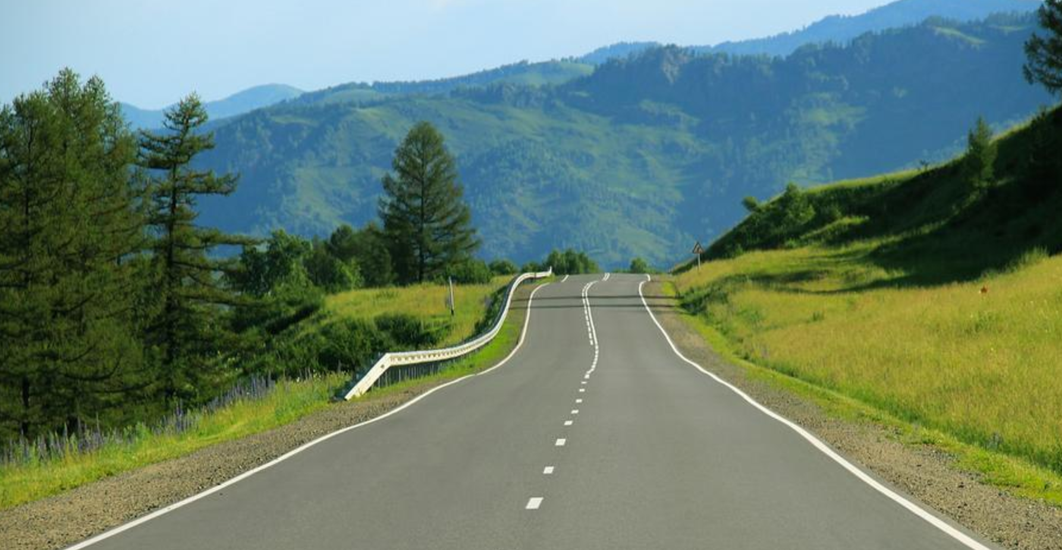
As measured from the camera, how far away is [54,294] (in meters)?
39.5

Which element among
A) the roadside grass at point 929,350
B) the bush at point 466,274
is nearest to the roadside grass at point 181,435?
the roadside grass at point 929,350

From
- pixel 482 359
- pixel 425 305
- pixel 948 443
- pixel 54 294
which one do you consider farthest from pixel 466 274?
pixel 948 443

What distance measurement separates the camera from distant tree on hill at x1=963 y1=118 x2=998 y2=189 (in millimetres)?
80562

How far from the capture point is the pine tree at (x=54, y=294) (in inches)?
1494

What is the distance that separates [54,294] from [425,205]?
248 ft

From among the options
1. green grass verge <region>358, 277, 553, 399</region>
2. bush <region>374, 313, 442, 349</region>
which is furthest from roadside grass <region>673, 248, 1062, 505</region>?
bush <region>374, 313, 442, 349</region>

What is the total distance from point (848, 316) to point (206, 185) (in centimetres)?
2866

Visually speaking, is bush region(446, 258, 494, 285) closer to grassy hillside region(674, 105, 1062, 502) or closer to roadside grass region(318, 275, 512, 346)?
roadside grass region(318, 275, 512, 346)

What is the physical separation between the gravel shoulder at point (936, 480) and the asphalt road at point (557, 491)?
22.0 inches

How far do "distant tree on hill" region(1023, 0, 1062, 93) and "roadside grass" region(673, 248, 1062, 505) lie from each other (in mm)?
15238

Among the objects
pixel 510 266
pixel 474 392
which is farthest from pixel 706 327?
pixel 510 266

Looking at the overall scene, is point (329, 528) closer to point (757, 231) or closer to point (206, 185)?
point (206, 185)

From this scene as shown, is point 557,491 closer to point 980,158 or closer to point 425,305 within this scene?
point 425,305

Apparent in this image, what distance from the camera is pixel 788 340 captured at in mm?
43969
